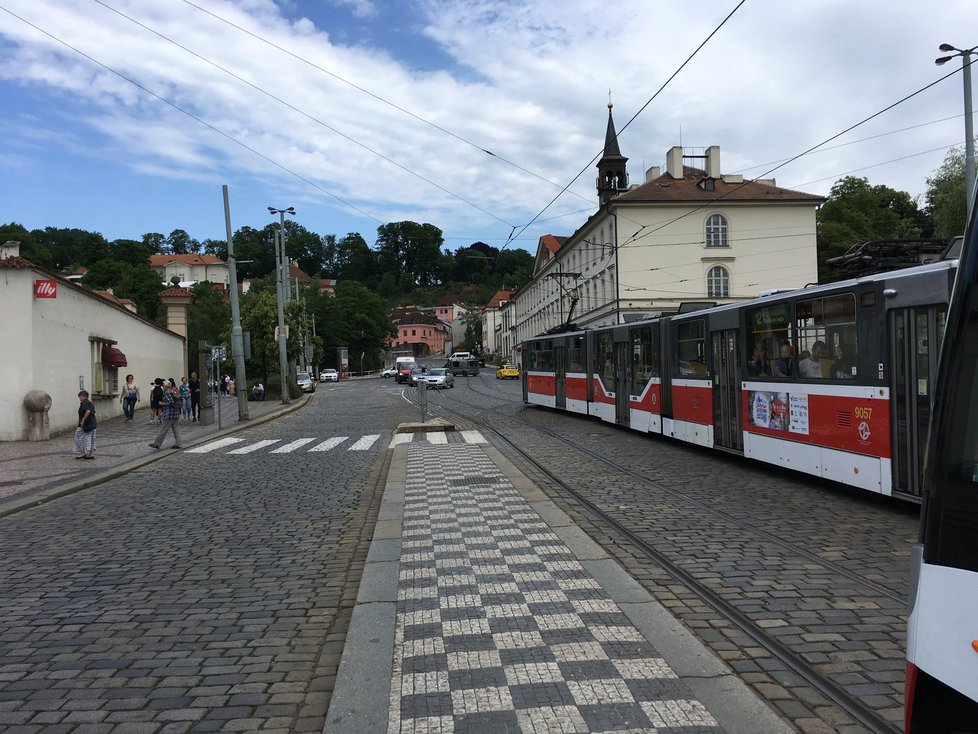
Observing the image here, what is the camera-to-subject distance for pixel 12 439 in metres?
19.6

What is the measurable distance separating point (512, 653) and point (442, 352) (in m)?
178

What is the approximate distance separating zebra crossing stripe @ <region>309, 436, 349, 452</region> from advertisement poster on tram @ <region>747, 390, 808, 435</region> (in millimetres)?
9579

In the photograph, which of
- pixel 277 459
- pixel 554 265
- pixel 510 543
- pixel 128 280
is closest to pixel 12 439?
pixel 277 459

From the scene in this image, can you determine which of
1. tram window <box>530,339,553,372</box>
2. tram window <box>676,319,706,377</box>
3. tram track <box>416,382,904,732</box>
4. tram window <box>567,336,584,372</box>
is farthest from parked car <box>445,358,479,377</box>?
tram track <box>416,382,904,732</box>

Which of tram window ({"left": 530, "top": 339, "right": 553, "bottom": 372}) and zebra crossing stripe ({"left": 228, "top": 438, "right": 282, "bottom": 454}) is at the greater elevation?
tram window ({"left": 530, "top": 339, "right": 553, "bottom": 372})

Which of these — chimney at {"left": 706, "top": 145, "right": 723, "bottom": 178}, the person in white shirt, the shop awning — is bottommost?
the person in white shirt

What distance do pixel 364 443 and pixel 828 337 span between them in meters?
11.7

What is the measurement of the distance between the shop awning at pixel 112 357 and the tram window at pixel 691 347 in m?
18.9

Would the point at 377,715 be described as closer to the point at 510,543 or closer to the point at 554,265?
the point at 510,543

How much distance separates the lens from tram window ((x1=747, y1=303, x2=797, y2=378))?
36.3ft

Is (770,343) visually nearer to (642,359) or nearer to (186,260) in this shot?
(642,359)

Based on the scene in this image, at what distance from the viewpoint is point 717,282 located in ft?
189

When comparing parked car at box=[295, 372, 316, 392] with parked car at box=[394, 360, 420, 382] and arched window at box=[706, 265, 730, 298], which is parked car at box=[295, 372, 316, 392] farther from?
arched window at box=[706, 265, 730, 298]

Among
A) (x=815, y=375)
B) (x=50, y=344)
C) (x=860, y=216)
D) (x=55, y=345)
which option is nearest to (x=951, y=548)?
(x=815, y=375)
